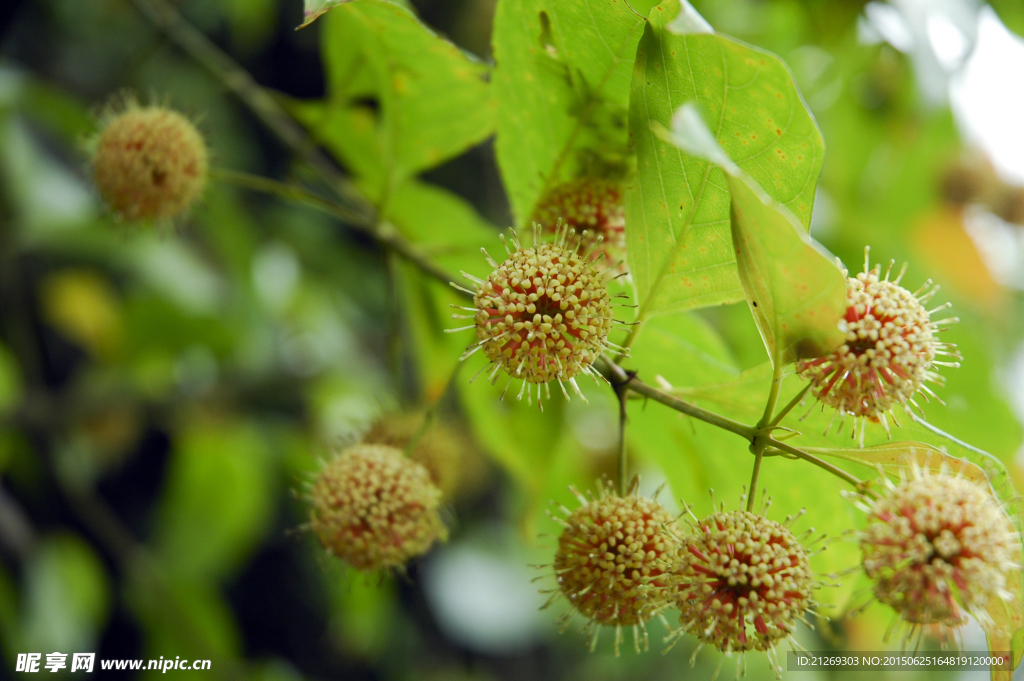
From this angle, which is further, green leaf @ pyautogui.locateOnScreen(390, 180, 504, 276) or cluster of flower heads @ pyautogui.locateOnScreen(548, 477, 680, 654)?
green leaf @ pyautogui.locateOnScreen(390, 180, 504, 276)

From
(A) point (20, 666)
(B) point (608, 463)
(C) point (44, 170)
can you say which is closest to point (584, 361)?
(B) point (608, 463)

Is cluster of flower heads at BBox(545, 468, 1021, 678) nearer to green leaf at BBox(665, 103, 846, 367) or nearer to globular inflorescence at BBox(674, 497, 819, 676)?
globular inflorescence at BBox(674, 497, 819, 676)

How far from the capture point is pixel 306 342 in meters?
3.16

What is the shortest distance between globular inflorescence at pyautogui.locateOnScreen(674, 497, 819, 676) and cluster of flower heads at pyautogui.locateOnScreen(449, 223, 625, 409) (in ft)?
0.81

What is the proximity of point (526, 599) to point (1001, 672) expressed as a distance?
7.46ft

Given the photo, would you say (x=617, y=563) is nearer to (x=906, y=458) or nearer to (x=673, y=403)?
(x=673, y=403)

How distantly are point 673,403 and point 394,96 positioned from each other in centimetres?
79

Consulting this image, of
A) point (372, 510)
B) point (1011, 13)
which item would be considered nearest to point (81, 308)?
point (372, 510)

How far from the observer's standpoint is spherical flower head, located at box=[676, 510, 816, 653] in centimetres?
90

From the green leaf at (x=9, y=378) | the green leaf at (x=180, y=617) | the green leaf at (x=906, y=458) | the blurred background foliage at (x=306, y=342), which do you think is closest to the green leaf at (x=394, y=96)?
the blurred background foliage at (x=306, y=342)

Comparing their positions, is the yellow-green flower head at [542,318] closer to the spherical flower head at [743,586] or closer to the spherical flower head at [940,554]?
the spherical flower head at [743,586]

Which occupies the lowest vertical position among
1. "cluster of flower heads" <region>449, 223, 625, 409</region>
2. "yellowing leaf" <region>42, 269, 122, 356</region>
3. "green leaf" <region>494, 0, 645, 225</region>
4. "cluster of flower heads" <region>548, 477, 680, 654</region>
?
"cluster of flower heads" <region>548, 477, 680, 654</region>

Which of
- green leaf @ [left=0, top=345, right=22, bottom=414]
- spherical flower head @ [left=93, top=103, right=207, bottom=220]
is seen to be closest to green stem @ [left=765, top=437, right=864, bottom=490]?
spherical flower head @ [left=93, top=103, right=207, bottom=220]

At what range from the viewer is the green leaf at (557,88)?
1083 millimetres
